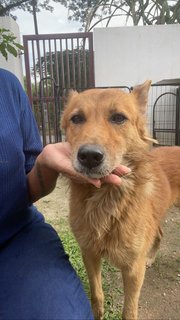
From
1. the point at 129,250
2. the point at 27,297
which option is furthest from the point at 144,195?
the point at 27,297

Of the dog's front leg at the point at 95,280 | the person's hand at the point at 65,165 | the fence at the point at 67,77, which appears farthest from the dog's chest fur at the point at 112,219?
the fence at the point at 67,77

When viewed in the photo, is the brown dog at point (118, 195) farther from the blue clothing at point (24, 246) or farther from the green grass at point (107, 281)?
the green grass at point (107, 281)

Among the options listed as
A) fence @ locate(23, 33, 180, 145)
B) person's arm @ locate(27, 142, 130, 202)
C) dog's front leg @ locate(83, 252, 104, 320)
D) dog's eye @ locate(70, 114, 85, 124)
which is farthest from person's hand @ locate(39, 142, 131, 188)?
fence @ locate(23, 33, 180, 145)

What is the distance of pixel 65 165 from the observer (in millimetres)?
1333

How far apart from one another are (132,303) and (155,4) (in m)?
12.6

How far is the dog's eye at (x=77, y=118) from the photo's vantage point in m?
1.63

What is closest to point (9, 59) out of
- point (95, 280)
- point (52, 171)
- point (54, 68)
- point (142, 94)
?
point (54, 68)

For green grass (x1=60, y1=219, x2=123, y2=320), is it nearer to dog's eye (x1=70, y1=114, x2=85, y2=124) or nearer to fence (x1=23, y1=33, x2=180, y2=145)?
dog's eye (x1=70, y1=114, x2=85, y2=124)

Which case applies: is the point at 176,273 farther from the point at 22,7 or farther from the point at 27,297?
the point at 22,7

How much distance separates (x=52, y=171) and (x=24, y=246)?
0.38 meters

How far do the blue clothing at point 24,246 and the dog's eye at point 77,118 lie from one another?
233 mm

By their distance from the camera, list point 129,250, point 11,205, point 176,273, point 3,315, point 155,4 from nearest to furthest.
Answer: point 3,315
point 11,205
point 129,250
point 176,273
point 155,4

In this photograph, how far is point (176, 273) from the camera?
2607 mm

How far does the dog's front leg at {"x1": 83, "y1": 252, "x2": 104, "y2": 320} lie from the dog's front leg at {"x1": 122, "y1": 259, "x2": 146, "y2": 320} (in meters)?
0.20
